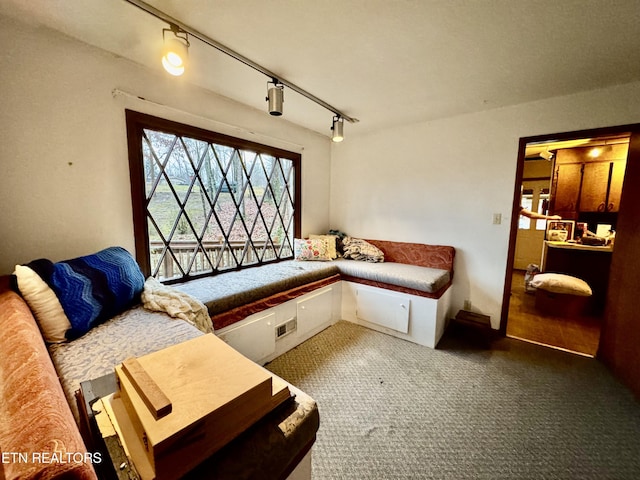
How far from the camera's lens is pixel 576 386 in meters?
1.79

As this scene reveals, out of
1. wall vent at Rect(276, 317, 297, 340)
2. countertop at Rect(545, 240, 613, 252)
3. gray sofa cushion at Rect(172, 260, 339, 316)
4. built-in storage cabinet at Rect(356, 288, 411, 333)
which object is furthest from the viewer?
countertop at Rect(545, 240, 613, 252)

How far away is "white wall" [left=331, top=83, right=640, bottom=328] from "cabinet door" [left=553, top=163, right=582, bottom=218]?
2.13 meters

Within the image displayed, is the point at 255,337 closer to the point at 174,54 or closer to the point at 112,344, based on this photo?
the point at 112,344

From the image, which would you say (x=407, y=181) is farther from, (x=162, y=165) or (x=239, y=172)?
(x=162, y=165)

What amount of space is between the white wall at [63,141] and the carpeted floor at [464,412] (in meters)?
1.64

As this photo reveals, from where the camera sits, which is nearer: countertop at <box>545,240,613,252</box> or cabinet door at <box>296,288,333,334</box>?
cabinet door at <box>296,288,333,334</box>

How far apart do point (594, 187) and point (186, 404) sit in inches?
199

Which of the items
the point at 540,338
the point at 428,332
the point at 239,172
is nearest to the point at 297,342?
the point at 428,332

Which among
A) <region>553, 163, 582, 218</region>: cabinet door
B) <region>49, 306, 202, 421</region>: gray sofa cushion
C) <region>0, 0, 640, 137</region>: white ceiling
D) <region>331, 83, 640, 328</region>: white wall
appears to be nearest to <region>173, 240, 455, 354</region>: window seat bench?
<region>331, 83, 640, 328</region>: white wall

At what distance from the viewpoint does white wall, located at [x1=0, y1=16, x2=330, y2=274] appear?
4.45 ft

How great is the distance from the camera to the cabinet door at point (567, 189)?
3592mm

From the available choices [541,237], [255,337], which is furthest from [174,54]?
[541,237]

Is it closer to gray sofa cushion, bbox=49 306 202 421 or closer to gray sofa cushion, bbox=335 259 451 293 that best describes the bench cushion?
gray sofa cushion, bbox=49 306 202 421

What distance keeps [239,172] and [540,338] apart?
334 cm
